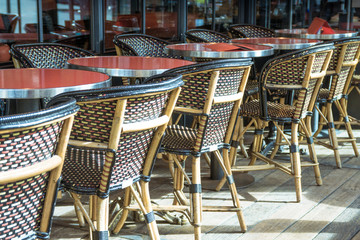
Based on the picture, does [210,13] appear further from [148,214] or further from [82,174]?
[82,174]

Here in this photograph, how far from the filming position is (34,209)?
1565 millimetres

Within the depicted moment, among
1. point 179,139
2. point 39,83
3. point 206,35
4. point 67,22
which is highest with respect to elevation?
point 67,22

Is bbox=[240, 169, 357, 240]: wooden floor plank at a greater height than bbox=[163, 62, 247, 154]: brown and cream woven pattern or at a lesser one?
lesser

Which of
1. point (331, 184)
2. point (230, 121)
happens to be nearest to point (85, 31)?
point (230, 121)

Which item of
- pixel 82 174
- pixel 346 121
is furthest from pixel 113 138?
pixel 346 121

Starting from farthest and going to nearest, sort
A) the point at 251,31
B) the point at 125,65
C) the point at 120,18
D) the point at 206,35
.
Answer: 1. the point at 251,31
2. the point at 206,35
3. the point at 120,18
4. the point at 125,65

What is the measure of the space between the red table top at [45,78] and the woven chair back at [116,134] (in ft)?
1.06

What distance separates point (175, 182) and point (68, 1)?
1716 mm

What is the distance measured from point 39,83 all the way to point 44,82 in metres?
0.03

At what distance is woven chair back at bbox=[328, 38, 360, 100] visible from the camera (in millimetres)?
4211

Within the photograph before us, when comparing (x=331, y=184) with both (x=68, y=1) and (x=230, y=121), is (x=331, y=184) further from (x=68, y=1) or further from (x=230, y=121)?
(x=68, y=1)

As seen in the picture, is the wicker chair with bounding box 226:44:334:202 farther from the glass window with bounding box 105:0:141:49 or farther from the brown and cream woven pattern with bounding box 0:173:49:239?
the brown and cream woven pattern with bounding box 0:173:49:239

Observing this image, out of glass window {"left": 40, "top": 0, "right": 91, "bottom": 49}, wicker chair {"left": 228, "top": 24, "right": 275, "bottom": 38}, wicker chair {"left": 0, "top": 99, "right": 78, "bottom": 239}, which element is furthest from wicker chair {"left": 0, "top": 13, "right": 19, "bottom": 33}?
wicker chair {"left": 228, "top": 24, "right": 275, "bottom": 38}

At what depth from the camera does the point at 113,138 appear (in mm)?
1938
